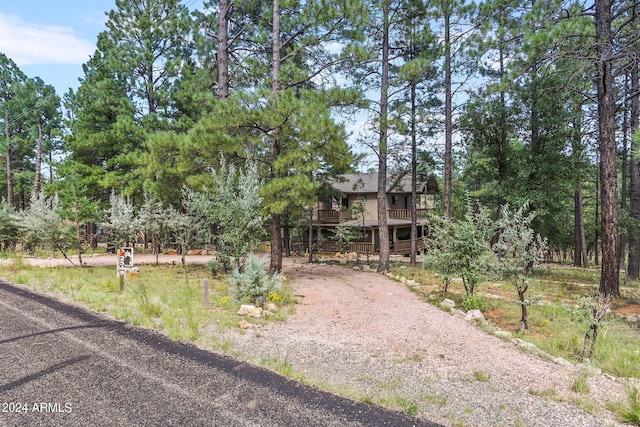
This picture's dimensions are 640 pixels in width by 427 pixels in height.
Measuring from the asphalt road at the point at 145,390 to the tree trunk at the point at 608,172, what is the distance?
9395mm

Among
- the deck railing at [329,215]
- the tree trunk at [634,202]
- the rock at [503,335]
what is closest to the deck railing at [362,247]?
the deck railing at [329,215]

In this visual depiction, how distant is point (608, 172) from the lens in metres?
9.24

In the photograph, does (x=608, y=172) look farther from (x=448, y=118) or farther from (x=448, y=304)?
(x=448, y=118)

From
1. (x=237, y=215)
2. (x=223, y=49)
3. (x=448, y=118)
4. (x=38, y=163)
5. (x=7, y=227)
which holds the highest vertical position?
(x=223, y=49)

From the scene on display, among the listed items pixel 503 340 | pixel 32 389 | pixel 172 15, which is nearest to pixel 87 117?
pixel 172 15

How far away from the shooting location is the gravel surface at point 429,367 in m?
3.38

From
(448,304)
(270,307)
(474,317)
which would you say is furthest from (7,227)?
(474,317)

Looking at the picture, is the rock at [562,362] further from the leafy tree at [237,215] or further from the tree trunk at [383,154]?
the tree trunk at [383,154]

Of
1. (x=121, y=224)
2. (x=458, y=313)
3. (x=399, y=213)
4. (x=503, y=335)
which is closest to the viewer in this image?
(x=503, y=335)

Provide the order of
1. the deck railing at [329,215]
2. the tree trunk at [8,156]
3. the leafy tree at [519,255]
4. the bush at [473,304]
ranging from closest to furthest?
the leafy tree at [519,255] < the bush at [473,304] < the tree trunk at [8,156] < the deck railing at [329,215]

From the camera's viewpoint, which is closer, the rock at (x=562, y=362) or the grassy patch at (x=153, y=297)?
the rock at (x=562, y=362)

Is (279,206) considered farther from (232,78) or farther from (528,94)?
(528,94)

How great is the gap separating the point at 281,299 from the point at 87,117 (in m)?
16.2

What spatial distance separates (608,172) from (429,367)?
29.2 feet
